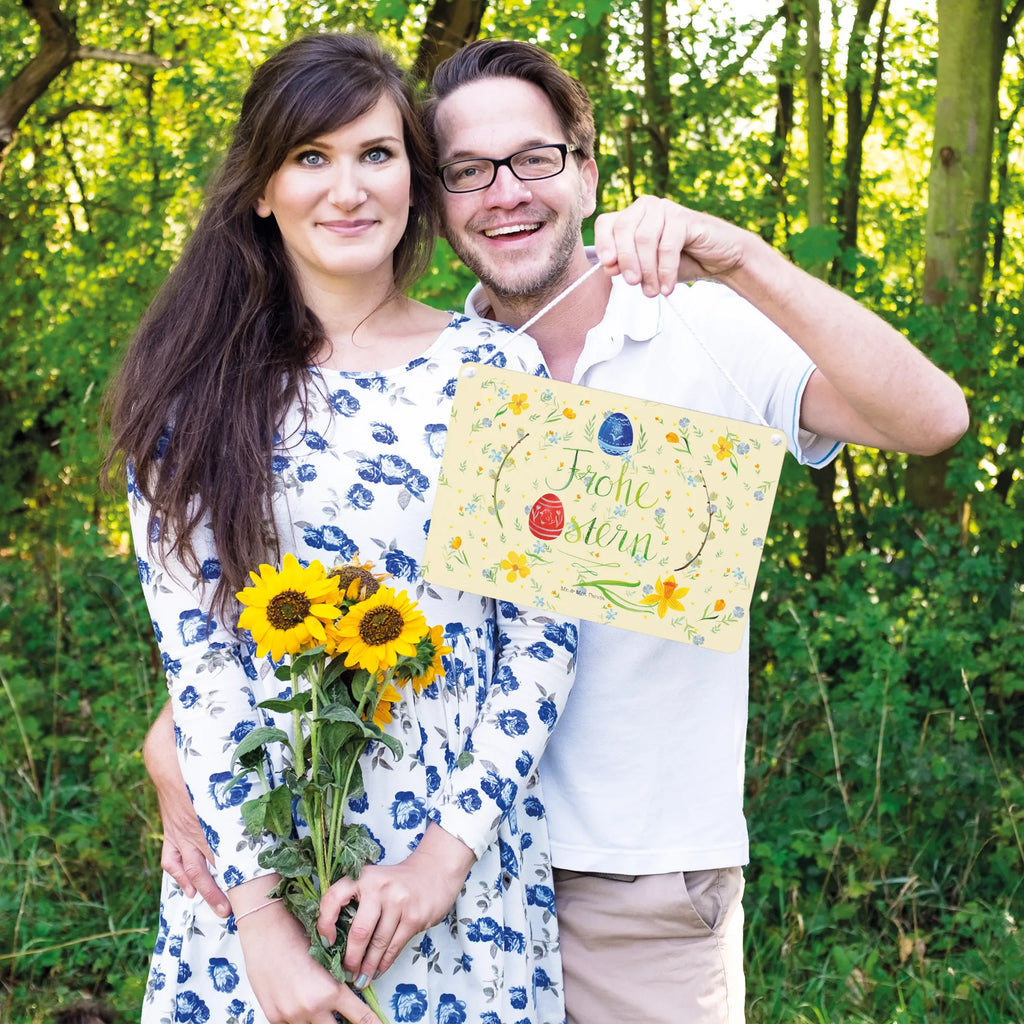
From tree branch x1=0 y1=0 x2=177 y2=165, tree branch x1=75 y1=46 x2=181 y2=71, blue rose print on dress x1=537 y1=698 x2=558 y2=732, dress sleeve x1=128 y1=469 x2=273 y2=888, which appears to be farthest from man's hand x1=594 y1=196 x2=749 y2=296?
tree branch x1=75 y1=46 x2=181 y2=71

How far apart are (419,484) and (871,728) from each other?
2238mm

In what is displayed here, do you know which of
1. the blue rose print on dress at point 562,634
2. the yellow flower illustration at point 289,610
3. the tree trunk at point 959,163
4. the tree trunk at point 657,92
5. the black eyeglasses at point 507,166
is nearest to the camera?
the yellow flower illustration at point 289,610

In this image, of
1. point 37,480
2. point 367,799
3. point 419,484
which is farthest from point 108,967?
point 37,480

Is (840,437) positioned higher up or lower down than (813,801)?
higher up

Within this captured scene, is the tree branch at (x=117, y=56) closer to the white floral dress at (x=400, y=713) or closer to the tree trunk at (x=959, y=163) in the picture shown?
the tree trunk at (x=959, y=163)

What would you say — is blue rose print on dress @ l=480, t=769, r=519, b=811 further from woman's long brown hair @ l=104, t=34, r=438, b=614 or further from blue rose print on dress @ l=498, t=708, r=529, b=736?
woman's long brown hair @ l=104, t=34, r=438, b=614

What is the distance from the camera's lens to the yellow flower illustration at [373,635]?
4.67 ft

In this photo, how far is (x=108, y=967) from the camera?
3250mm

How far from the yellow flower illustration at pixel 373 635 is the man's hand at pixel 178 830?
0.49 m

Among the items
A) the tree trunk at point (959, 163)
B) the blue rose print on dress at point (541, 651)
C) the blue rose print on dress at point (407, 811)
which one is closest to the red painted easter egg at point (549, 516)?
the blue rose print on dress at point (541, 651)

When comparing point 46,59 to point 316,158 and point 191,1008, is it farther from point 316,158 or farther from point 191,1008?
point 191,1008

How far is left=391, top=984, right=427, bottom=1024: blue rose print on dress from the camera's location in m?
1.63

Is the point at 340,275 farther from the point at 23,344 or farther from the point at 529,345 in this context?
the point at 23,344

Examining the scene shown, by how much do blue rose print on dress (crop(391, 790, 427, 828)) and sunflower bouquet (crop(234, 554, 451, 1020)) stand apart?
130mm
